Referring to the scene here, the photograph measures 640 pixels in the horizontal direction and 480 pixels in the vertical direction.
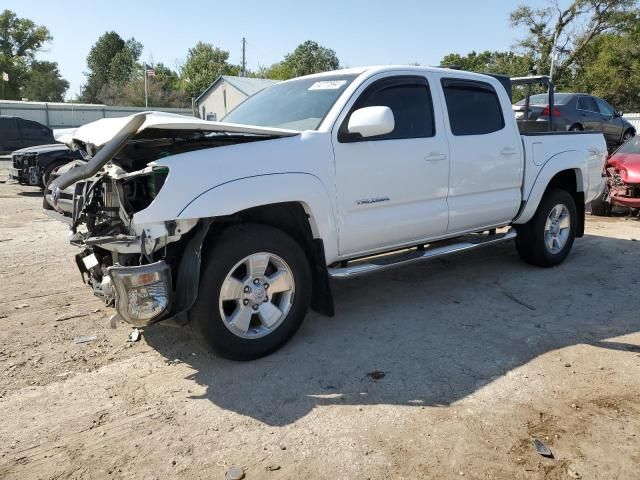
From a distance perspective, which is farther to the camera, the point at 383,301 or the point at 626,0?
the point at 626,0

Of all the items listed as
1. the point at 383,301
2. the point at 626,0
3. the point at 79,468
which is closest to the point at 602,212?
the point at 383,301

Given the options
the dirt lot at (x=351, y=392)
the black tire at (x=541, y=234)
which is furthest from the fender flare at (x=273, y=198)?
the black tire at (x=541, y=234)

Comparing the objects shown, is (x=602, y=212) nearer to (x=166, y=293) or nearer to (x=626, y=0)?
(x=166, y=293)

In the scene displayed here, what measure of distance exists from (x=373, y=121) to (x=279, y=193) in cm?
85

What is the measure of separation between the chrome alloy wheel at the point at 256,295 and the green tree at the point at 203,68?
201 ft

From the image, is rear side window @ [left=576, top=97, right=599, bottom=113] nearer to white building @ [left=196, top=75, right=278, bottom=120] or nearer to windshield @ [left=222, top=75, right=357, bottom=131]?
windshield @ [left=222, top=75, right=357, bottom=131]

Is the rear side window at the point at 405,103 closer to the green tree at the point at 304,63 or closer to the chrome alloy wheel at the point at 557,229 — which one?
the chrome alloy wheel at the point at 557,229

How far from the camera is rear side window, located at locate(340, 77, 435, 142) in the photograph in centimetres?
431

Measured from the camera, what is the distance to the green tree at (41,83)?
219 feet

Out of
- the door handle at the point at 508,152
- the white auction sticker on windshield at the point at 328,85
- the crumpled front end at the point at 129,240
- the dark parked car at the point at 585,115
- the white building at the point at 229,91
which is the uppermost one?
the white building at the point at 229,91

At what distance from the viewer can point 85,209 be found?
11.9ft

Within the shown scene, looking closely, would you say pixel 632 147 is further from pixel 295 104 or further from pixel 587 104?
pixel 295 104

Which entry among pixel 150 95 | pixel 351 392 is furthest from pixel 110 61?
pixel 351 392

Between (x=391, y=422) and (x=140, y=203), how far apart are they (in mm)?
2053
